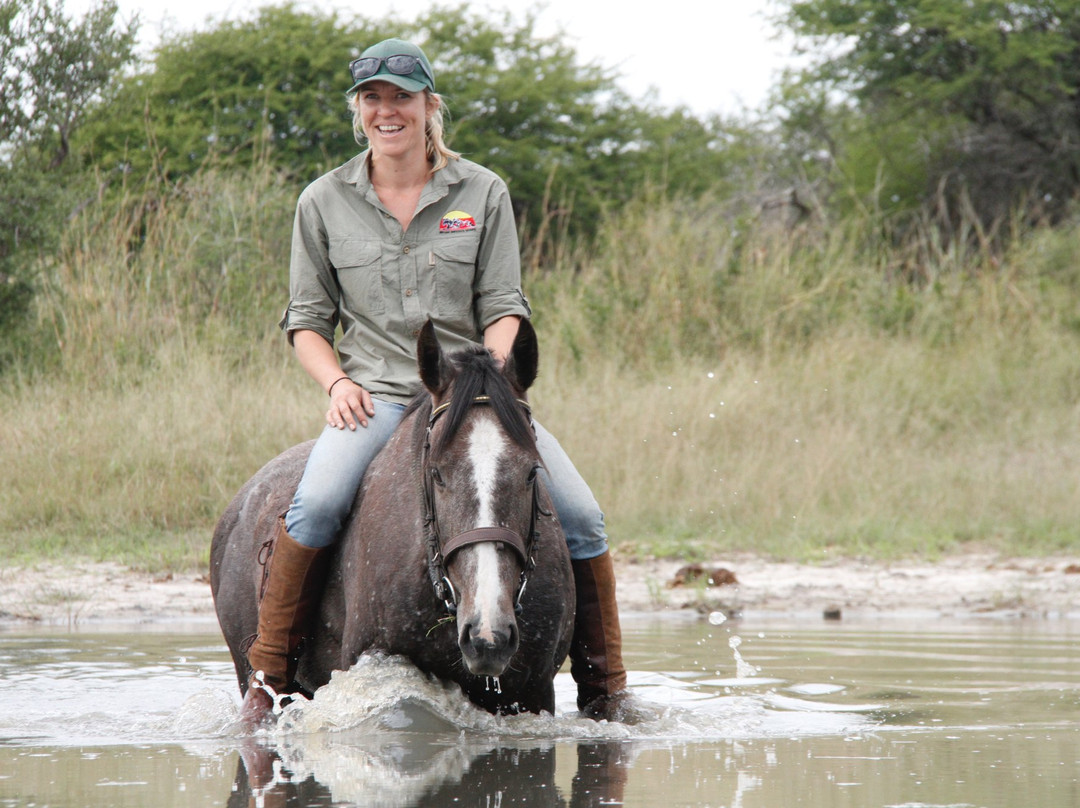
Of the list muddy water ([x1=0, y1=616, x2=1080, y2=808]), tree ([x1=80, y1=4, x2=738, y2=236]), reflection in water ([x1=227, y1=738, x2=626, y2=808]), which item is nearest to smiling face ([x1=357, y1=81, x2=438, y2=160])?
muddy water ([x1=0, y1=616, x2=1080, y2=808])

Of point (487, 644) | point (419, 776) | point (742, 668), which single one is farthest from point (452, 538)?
point (742, 668)

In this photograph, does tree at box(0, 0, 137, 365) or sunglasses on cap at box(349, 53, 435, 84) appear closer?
sunglasses on cap at box(349, 53, 435, 84)

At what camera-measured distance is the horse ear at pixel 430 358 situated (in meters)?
4.08

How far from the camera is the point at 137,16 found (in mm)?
13070

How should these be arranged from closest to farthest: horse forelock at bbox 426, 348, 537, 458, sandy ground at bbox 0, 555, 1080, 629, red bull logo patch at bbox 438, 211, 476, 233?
horse forelock at bbox 426, 348, 537, 458, red bull logo patch at bbox 438, 211, 476, 233, sandy ground at bbox 0, 555, 1080, 629

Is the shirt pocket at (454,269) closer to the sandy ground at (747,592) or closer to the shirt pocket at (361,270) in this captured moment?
the shirt pocket at (361,270)

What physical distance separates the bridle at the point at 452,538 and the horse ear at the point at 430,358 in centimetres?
9

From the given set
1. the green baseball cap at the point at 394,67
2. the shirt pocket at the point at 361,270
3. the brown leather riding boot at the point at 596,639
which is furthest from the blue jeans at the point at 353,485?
the green baseball cap at the point at 394,67

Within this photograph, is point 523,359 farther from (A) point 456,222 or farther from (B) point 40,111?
(B) point 40,111

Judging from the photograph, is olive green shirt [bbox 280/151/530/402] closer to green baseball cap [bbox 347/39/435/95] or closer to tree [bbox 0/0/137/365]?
green baseball cap [bbox 347/39/435/95]

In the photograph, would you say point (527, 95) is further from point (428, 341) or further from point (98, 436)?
point (428, 341)

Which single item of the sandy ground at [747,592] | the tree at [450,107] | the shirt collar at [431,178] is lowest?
the sandy ground at [747,592]

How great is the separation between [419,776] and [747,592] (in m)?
5.01

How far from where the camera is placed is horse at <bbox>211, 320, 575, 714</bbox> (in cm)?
372
